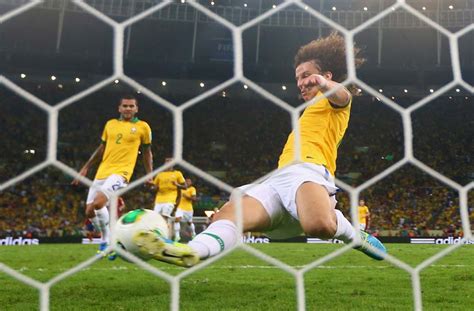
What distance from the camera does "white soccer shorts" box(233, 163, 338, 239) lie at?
2.39m

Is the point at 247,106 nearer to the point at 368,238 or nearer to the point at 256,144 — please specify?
the point at 256,144

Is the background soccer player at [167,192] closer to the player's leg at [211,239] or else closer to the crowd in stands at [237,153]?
the crowd in stands at [237,153]

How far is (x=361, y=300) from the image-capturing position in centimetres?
288

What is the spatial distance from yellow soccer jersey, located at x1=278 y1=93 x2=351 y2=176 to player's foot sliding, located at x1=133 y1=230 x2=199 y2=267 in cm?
98

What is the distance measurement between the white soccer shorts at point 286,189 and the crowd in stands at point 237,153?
10.4 metres

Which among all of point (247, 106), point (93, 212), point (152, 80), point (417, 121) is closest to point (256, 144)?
point (247, 106)

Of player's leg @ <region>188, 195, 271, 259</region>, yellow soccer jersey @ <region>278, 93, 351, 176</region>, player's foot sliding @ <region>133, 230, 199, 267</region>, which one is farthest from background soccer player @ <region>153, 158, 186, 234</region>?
player's foot sliding @ <region>133, 230, 199, 267</region>

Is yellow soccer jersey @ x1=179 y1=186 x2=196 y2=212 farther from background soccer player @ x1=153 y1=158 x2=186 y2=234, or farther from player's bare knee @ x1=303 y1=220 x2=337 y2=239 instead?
player's bare knee @ x1=303 y1=220 x2=337 y2=239

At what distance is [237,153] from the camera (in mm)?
17172

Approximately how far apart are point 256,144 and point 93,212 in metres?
12.7

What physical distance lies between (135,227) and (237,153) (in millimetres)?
15508

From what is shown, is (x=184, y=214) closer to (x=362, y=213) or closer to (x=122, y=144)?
(x=362, y=213)

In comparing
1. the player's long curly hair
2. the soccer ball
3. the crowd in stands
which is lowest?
the soccer ball

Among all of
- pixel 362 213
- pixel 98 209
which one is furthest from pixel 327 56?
pixel 362 213
